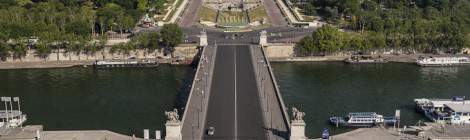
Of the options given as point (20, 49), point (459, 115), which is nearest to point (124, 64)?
point (20, 49)

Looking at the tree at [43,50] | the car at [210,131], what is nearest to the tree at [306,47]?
the tree at [43,50]

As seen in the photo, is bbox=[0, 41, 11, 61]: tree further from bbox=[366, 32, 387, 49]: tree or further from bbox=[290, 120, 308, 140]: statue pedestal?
bbox=[290, 120, 308, 140]: statue pedestal

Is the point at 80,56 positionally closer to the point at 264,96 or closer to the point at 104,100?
the point at 104,100

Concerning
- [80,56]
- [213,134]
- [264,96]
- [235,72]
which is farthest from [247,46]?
[213,134]

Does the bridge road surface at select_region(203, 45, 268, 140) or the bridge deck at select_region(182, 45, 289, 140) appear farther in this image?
the bridge deck at select_region(182, 45, 289, 140)

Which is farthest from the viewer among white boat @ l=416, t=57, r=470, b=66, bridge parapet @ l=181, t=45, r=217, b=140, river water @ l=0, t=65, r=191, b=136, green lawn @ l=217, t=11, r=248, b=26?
green lawn @ l=217, t=11, r=248, b=26

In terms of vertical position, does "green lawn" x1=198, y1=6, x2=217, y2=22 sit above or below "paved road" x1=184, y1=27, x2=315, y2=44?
above

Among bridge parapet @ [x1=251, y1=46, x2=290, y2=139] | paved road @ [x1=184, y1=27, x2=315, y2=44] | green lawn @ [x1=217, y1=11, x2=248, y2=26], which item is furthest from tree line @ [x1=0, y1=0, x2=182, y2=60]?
bridge parapet @ [x1=251, y1=46, x2=290, y2=139]
